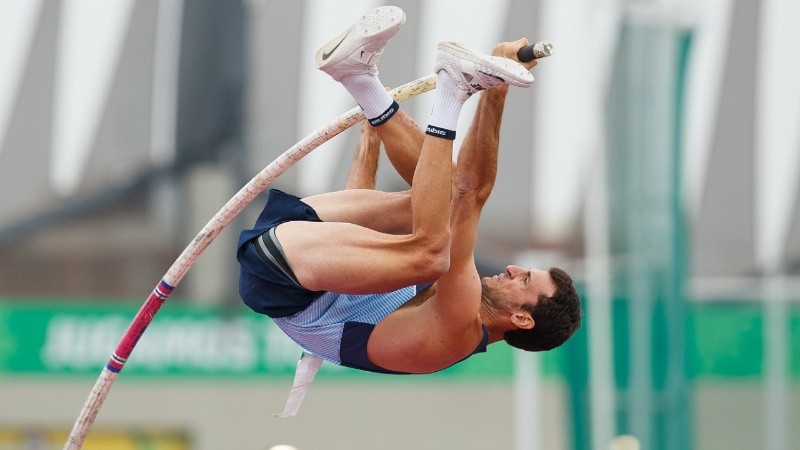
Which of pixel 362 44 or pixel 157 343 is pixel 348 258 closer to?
pixel 362 44

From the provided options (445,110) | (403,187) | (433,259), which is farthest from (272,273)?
(403,187)

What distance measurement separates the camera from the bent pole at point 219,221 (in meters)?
5.30

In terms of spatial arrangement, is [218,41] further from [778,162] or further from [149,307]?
[149,307]

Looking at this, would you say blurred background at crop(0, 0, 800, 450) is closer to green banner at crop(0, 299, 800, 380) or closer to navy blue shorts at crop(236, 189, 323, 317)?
green banner at crop(0, 299, 800, 380)

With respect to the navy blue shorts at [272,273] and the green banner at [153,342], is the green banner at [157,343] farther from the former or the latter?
the navy blue shorts at [272,273]

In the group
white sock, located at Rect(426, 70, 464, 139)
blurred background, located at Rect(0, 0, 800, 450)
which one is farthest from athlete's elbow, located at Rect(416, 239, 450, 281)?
blurred background, located at Rect(0, 0, 800, 450)

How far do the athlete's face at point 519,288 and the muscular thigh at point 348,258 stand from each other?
19.5 inches

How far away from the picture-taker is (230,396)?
12234 millimetres

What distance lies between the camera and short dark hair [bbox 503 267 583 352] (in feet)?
17.3

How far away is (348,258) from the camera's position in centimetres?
489

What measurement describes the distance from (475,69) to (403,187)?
7.45 metres

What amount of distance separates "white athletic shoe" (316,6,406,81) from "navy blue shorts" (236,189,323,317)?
51 centimetres

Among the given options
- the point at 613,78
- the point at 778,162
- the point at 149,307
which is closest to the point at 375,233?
the point at 149,307

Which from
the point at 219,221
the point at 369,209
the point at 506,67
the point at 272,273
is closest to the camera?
the point at 506,67
